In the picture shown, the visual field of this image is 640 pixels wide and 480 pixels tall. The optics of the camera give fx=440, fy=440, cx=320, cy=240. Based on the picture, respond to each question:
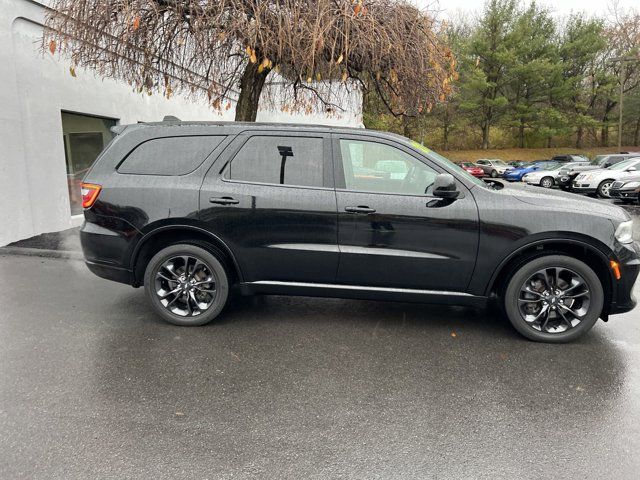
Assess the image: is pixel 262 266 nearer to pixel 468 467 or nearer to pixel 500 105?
pixel 468 467

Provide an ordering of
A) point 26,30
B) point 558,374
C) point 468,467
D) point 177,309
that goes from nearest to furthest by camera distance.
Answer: point 468,467, point 558,374, point 177,309, point 26,30

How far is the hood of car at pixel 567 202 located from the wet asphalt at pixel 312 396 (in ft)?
3.75

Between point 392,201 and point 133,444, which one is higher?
point 392,201

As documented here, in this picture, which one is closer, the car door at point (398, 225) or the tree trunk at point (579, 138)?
the car door at point (398, 225)

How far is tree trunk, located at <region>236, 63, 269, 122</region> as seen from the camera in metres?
7.62

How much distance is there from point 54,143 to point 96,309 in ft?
15.8

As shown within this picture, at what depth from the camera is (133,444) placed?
8.17 feet

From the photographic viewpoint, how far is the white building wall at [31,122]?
7.10 meters

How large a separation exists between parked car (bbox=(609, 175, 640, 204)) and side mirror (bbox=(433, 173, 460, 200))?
12.6m

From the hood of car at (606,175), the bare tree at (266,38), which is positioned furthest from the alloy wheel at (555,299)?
the hood of car at (606,175)

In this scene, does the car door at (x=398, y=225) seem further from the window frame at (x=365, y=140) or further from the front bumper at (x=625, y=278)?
the front bumper at (x=625, y=278)

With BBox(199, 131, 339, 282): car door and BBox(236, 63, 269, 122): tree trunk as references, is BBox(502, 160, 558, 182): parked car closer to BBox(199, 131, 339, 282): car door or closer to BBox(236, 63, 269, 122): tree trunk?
BBox(236, 63, 269, 122): tree trunk

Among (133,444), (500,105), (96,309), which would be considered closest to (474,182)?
(133,444)

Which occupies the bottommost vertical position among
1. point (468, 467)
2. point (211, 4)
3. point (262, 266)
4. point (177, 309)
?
point (468, 467)
